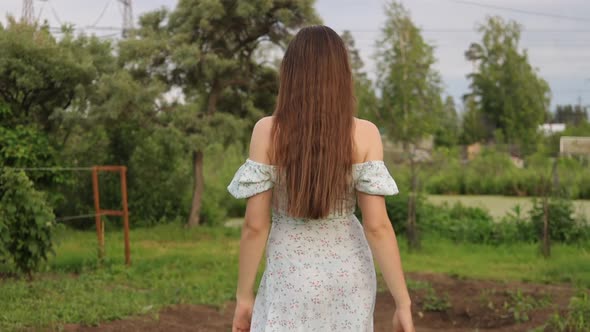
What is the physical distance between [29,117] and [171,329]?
23.5 feet

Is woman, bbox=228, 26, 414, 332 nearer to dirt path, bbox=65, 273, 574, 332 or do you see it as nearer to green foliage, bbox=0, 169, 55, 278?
dirt path, bbox=65, 273, 574, 332

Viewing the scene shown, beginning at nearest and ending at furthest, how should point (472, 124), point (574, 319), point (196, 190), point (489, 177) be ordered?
1. point (574, 319)
2. point (196, 190)
3. point (489, 177)
4. point (472, 124)

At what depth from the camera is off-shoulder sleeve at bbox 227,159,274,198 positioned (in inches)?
105

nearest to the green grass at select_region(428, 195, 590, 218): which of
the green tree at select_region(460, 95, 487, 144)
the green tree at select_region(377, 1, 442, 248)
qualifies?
the green tree at select_region(377, 1, 442, 248)

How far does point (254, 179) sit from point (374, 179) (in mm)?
404

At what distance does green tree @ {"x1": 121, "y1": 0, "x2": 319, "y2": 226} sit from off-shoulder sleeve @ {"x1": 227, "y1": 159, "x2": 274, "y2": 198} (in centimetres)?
974

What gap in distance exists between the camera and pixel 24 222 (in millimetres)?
7930

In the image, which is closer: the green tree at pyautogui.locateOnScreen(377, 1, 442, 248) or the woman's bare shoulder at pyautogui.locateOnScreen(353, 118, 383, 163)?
the woman's bare shoulder at pyautogui.locateOnScreen(353, 118, 383, 163)

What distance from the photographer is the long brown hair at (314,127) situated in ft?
8.58

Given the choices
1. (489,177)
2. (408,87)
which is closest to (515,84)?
(489,177)

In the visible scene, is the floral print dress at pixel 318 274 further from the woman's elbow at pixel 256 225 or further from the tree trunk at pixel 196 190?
the tree trunk at pixel 196 190

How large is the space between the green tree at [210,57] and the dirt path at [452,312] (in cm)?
551

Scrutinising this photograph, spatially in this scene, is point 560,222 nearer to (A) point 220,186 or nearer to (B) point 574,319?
(B) point 574,319

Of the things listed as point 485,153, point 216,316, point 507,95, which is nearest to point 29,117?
point 216,316
